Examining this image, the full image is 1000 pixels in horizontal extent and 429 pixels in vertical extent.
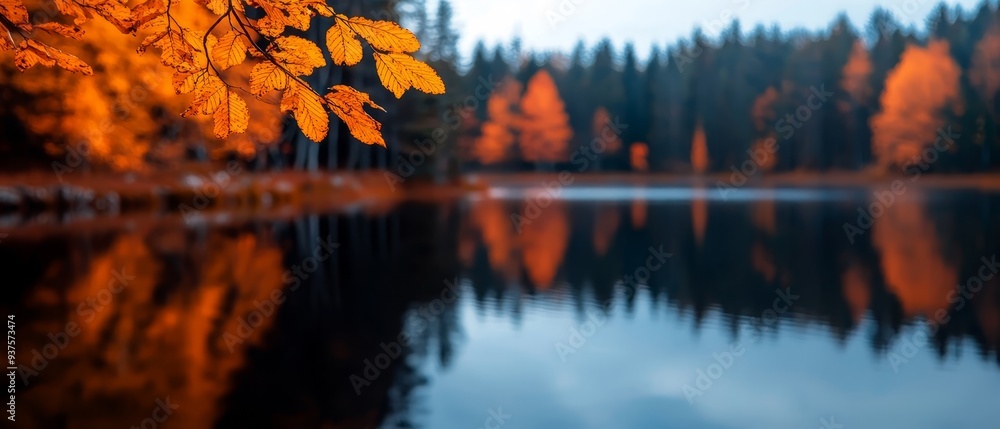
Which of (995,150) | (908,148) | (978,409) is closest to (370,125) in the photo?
(978,409)

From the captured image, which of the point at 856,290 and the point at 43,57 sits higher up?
the point at 43,57

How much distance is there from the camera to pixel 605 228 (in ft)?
72.4

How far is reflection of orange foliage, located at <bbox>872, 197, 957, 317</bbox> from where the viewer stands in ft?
35.2

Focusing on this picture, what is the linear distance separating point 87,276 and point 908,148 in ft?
169

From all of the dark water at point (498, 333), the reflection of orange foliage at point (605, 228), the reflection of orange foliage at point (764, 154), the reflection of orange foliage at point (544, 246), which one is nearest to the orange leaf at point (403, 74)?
the dark water at point (498, 333)

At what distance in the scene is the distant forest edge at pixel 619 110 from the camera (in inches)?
1093

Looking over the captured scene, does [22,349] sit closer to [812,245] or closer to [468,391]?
[468,391]

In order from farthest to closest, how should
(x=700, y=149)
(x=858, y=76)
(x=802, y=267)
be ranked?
(x=700, y=149) → (x=858, y=76) → (x=802, y=267)

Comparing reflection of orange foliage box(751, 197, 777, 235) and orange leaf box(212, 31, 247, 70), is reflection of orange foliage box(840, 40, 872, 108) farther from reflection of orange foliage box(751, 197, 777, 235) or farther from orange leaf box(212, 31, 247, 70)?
orange leaf box(212, 31, 247, 70)

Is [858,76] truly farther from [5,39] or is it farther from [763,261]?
[5,39]

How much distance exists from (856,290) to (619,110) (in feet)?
212

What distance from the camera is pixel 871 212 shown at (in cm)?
2786

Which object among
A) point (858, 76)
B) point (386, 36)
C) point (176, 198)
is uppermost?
point (858, 76)

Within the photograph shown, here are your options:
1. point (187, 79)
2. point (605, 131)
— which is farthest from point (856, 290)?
point (605, 131)
